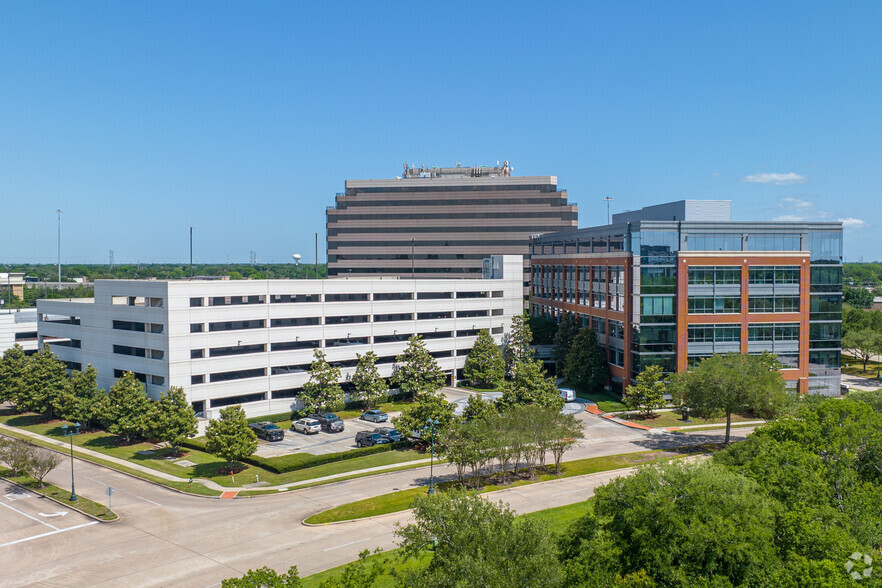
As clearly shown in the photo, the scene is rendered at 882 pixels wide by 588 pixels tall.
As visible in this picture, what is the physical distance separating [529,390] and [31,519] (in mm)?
46691

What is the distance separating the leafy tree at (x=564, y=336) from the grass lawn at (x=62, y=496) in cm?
6678

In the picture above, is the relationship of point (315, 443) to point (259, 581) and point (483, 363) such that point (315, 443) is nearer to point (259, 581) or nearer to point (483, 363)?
point (483, 363)

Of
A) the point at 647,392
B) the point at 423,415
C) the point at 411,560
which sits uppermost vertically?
the point at 647,392

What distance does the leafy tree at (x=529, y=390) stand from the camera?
70062 mm

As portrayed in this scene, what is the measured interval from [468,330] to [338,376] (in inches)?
964

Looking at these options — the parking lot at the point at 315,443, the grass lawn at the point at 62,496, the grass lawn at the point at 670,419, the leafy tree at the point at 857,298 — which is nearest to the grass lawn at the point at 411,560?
the grass lawn at the point at 62,496

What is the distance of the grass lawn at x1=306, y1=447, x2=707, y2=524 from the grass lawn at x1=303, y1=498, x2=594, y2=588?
764 centimetres

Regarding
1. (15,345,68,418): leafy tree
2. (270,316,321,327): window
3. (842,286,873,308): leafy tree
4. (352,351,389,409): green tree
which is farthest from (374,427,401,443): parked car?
(842,286,873,308): leafy tree

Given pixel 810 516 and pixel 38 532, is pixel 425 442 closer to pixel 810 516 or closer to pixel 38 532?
pixel 38 532

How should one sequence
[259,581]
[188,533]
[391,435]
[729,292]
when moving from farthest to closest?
1. [729,292]
2. [391,435]
3. [188,533]
4. [259,581]

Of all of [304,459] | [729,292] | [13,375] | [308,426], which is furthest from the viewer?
[13,375]

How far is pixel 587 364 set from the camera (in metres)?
91.1

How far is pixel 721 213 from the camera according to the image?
87000mm

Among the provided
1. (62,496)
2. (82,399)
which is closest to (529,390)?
(62,496)
